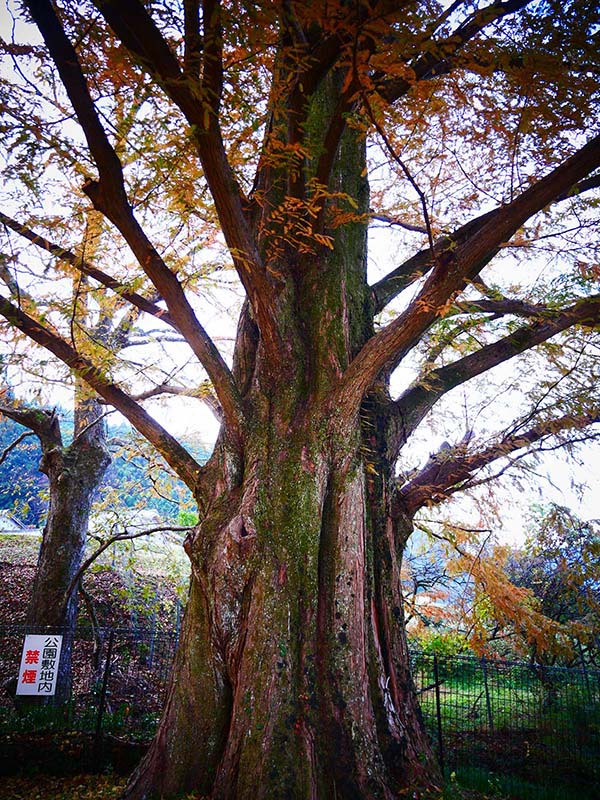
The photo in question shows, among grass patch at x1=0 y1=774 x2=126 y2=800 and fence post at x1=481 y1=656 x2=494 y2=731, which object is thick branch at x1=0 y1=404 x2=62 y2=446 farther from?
fence post at x1=481 y1=656 x2=494 y2=731

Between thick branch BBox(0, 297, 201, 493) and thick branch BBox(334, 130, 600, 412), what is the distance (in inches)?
65.0

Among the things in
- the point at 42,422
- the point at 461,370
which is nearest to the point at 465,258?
the point at 461,370

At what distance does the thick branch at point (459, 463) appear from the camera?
14.5 feet

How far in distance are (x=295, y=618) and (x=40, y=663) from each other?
3.13 meters

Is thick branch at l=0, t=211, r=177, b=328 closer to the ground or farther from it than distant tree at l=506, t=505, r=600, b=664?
farther from it

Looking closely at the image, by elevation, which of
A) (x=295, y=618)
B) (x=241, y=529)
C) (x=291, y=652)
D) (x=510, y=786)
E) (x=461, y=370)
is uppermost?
(x=461, y=370)

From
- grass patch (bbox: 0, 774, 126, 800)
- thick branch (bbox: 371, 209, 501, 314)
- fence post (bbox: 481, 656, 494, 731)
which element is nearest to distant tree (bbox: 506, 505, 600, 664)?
fence post (bbox: 481, 656, 494, 731)

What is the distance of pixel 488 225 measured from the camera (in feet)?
10.6

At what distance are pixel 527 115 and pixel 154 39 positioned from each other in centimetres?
192

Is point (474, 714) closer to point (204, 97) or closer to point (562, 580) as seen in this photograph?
point (562, 580)

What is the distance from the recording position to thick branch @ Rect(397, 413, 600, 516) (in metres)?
4.43

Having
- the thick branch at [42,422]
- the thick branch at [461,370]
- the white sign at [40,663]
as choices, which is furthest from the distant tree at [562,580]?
the thick branch at [42,422]

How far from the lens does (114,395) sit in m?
4.29

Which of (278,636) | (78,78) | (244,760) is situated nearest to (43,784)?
(244,760)
